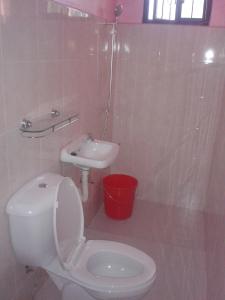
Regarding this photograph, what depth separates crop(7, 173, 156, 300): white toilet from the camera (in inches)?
48.0

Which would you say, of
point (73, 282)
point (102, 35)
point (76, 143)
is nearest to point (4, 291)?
point (73, 282)

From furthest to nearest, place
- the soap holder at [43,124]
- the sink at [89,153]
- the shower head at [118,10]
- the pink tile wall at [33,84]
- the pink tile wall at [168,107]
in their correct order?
1. the pink tile wall at [168,107]
2. the shower head at [118,10]
3. the sink at [89,153]
4. the soap holder at [43,124]
5. the pink tile wall at [33,84]

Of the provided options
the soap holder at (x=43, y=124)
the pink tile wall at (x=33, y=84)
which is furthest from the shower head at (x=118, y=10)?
the soap holder at (x=43, y=124)

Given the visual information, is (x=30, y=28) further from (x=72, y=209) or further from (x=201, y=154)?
(x=201, y=154)

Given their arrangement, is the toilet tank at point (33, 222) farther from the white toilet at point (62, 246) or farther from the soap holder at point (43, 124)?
the soap holder at point (43, 124)

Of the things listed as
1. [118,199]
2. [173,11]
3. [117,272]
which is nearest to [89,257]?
[117,272]

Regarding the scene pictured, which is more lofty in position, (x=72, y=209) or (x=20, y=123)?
(x=20, y=123)

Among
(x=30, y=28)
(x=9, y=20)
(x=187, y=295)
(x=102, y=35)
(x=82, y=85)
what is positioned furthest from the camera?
(x=102, y=35)

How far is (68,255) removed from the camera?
54.0 inches

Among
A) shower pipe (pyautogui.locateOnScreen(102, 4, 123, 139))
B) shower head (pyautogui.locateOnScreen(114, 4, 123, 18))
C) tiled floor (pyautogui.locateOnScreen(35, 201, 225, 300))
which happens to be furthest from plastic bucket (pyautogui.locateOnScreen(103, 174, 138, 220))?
shower head (pyautogui.locateOnScreen(114, 4, 123, 18))

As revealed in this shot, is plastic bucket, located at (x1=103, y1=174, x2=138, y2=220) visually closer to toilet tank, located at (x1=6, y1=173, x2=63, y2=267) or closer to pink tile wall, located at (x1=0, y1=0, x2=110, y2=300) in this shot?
pink tile wall, located at (x1=0, y1=0, x2=110, y2=300)

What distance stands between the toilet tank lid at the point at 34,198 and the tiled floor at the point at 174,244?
0.74 meters

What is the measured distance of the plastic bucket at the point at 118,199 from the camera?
2.36 metres

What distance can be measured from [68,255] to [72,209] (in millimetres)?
227
